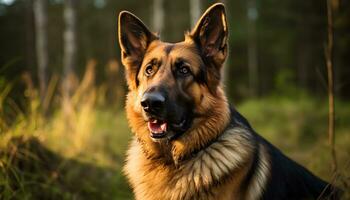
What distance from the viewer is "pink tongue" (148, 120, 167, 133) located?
12.3 ft

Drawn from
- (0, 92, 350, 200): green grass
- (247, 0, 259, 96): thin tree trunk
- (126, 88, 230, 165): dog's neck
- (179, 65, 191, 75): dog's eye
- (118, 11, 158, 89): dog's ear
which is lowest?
(247, 0, 259, 96): thin tree trunk

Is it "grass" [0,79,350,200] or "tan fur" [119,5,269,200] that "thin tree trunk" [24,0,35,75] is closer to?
"grass" [0,79,350,200]

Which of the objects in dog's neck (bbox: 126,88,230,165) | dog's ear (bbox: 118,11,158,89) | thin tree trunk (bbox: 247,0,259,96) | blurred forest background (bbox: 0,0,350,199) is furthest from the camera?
thin tree trunk (bbox: 247,0,259,96)

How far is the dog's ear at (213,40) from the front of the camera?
386cm

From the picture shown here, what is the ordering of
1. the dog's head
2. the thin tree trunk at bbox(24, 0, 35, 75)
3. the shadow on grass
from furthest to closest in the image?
the thin tree trunk at bbox(24, 0, 35, 75) < the shadow on grass < the dog's head

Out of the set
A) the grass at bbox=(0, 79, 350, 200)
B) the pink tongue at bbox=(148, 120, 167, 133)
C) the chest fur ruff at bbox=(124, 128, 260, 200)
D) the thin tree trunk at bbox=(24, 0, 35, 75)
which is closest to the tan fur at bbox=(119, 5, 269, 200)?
the chest fur ruff at bbox=(124, 128, 260, 200)

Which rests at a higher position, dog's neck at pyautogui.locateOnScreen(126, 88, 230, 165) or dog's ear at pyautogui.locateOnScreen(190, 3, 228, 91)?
dog's ear at pyautogui.locateOnScreen(190, 3, 228, 91)

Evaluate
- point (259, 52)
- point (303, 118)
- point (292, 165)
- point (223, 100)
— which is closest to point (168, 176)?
point (223, 100)

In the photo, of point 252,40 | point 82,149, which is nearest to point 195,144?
point 82,149

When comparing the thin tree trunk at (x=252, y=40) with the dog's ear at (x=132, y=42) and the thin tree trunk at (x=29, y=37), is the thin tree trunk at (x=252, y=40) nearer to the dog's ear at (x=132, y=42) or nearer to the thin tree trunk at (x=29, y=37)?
the thin tree trunk at (x=29, y=37)

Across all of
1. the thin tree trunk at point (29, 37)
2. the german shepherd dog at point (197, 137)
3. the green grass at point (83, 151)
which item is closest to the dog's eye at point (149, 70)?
the german shepherd dog at point (197, 137)

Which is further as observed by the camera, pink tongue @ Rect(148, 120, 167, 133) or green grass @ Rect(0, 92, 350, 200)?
green grass @ Rect(0, 92, 350, 200)

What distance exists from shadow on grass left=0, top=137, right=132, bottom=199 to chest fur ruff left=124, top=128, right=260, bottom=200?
1364mm

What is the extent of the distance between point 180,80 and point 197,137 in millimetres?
579
